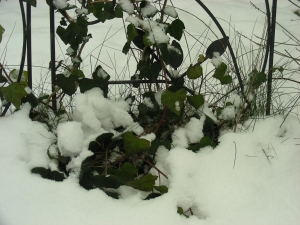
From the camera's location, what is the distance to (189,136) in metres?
1.07

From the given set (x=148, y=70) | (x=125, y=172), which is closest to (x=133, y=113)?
(x=148, y=70)

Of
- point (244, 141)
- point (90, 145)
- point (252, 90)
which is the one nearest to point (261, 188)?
point (244, 141)

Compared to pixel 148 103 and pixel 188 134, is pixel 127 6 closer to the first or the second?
pixel 148 103

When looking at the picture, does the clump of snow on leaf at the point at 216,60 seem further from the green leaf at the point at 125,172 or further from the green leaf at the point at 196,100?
the green leaf at the point at 125,172

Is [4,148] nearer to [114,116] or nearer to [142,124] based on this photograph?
[114,116]

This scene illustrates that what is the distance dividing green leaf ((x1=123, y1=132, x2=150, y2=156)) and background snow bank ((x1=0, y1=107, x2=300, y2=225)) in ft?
0.29

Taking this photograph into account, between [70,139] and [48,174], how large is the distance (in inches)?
4.4

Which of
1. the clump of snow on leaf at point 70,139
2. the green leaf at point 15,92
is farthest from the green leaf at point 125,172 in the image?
the green leaf at point 15,92

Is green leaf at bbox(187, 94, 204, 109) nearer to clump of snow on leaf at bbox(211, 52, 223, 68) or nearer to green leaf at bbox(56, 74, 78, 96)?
clump of snow on leaf at bbox(211, 52, 223, 68)

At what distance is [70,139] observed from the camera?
94 cm

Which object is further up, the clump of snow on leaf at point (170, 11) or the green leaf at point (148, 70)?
the clump of snow on leaf at point (170, 11)

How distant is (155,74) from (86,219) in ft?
1.55

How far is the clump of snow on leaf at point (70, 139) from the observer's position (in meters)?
0.93

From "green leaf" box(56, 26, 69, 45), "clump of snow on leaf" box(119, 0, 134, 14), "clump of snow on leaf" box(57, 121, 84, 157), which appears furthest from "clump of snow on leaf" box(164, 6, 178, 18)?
"clump of snow on leaf" box(57, 121, 84, 157)
